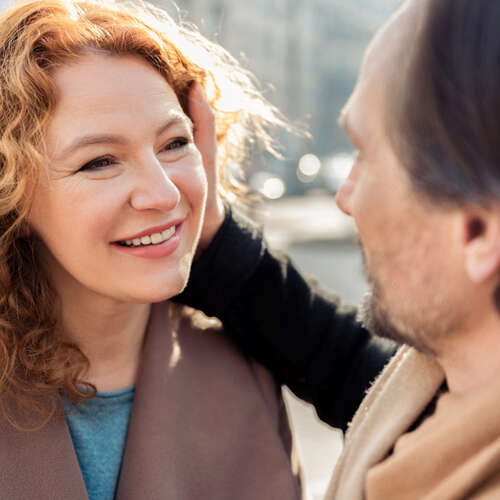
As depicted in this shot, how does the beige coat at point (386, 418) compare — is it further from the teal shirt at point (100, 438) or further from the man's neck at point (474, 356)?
the teal shirt at point (100, 438)

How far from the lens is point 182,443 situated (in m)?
1.93

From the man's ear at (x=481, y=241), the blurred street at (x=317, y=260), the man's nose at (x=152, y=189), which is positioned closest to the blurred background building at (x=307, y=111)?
the blurred street at (x=317, y=260)

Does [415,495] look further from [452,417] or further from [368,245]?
[368,245]

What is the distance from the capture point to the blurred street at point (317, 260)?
408 cm

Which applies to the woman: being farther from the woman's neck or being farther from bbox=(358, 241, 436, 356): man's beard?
bbox=(358, 241, 436, 356): man's beard

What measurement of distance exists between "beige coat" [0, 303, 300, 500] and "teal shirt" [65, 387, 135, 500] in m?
0.04

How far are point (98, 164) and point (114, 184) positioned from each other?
2.9 inches

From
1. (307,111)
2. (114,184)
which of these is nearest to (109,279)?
(114,184)

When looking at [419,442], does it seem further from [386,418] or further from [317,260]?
[317,260]

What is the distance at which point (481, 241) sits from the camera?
1126 millimetres

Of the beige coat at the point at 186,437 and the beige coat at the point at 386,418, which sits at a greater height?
the beige coat at the point at 386,418

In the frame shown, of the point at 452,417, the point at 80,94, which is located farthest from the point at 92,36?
the point at 452,417

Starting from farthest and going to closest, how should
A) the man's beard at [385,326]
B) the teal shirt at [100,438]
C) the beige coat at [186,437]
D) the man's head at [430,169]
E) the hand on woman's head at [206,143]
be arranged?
1. the hand on woman's head at [206,143]
2. the teal shirt at [100,438]
3. the beige coat at [186,437]
4. the man's beard at [385,326]
5. the man's head at [430,169]

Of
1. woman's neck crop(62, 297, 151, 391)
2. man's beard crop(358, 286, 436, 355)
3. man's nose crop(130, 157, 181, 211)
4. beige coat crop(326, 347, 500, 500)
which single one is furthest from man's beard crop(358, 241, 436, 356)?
woman's neck crop(62, 297, 151, 391)
